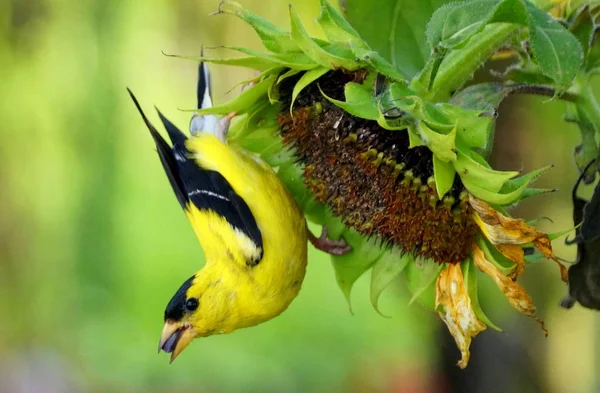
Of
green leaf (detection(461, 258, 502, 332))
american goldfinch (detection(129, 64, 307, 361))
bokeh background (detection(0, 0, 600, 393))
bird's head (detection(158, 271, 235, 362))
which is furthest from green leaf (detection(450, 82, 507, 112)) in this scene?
bokeh background (detection(0, 0, 600, 393))

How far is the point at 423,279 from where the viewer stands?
0.40m

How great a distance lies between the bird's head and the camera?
1.87 ft

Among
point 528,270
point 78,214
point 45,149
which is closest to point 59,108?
point 45,149

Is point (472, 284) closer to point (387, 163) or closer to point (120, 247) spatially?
point (387, 163)

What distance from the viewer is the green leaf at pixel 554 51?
264 mm

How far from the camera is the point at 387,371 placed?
116cm

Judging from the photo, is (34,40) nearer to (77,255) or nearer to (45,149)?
(45,149)

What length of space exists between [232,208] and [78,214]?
862mm

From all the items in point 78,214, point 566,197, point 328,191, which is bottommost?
point 78,214

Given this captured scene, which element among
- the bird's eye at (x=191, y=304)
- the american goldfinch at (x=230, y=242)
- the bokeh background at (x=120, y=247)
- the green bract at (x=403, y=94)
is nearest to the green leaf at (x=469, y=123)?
the green bract at (x=403, y=94)

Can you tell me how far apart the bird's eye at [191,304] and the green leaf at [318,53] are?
0.32 metres

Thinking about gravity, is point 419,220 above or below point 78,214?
above

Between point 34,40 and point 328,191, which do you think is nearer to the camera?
point 328,191

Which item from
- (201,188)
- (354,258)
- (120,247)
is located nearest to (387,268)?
(354,258)
